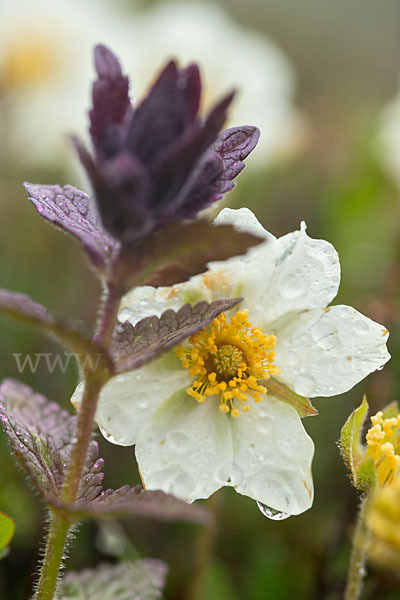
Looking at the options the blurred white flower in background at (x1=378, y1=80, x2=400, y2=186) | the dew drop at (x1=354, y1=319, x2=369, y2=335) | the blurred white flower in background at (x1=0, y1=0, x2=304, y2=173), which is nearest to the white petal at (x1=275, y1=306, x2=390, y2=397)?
the dew drop at (x1=354, y1=319, x2=369, y2=335)

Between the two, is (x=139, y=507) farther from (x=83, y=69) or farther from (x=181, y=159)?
(x=83, y=69)

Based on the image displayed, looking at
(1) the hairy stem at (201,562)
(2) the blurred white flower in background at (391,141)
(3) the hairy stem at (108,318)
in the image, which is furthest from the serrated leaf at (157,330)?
(2) the blurred white flower in background at (391,141)

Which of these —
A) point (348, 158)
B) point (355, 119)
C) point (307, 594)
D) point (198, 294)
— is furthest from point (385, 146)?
point (198, 294)

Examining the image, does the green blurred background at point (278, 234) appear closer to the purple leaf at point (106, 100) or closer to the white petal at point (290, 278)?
the white petal at point (290, 278)

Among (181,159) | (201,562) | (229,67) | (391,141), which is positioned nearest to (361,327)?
(181,159)

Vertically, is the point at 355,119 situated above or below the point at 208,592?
above

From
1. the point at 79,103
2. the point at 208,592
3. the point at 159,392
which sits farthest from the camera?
the point at 79,103

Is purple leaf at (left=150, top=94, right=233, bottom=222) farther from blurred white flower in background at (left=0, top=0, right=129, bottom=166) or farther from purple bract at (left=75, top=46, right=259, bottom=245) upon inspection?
blurred white flower in background at (left=0, top=0, right=129, bottom=166)

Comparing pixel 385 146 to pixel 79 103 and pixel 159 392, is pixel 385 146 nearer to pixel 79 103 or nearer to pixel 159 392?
pixel 79 103
